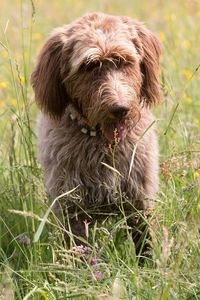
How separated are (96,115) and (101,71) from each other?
238 millimetres

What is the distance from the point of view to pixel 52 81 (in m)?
4.60

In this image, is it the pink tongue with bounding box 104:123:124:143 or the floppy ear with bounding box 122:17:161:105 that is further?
the floppy ear with bounding box 122:17:161:105

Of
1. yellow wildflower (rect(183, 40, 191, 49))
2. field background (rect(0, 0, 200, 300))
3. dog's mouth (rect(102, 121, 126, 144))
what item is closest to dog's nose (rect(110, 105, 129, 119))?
dog's mouth (rect(102, 121, 126, 144))

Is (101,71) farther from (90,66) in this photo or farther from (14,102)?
(14,102)

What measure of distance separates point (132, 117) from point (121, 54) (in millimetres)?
326

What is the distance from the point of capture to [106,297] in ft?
10.9

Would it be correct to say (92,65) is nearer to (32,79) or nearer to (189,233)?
(32,79)

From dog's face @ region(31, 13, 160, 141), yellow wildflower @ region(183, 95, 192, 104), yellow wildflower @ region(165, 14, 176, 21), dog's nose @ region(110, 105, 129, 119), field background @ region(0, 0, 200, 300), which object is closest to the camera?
field background @ region(0, 0, 200, 300)

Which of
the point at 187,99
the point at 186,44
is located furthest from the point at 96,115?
the point at 186,44

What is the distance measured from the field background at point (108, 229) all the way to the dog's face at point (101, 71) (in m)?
0.16

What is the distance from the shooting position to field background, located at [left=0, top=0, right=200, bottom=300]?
3.48 m

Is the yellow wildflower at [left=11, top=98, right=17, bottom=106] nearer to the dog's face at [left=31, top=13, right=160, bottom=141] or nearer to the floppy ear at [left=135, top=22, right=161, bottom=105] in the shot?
the dog's face at [left=31, top=13, right=160, bottom=141]

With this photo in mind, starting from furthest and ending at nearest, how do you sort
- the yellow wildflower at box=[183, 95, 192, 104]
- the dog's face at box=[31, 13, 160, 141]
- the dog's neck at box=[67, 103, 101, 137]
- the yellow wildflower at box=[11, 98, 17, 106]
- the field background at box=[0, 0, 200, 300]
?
the yellow wildflower at box=[11, 98, 17, 106] < the yellow wildflower at box=[183, 95, 192, 104] < the dog's neck at box=[67, 103, 101, 137] < the dog's face at box=[31, 13, 160, 141] < the field background at box=[0, 0, 200, 300]

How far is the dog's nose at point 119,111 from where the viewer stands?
13.5ft
